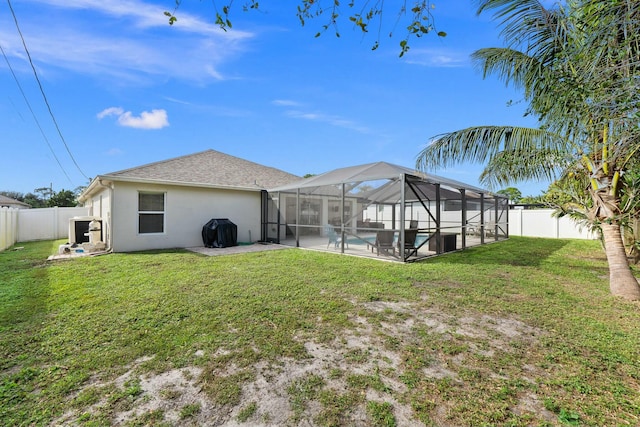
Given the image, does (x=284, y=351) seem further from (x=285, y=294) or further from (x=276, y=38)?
(x=276, y=38)

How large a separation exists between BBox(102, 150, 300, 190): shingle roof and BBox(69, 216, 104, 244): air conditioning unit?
2.75m

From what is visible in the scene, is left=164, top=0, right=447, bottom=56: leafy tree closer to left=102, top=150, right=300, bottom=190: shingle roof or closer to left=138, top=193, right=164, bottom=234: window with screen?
left=102, top=150, right=300, bottom=190: shingle roof

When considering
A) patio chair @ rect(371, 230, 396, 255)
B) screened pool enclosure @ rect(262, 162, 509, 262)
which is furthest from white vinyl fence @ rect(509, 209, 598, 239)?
patio chair @ rect(371, 230, 396, 255)

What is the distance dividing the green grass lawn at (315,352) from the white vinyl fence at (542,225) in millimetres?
11725

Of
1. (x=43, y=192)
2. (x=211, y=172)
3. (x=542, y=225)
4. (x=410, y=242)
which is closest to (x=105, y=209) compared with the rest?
(x=211, y=172)

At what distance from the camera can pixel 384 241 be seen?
8492mm

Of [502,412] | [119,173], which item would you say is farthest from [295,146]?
[502,412]

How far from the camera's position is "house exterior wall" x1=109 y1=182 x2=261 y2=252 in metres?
9.14

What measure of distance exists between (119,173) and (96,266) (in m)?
3.53

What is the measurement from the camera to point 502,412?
6.54 feet

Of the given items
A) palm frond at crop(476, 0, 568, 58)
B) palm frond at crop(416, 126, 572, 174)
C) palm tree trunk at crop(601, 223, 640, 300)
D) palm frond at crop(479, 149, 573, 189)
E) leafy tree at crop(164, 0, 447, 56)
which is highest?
palm frond at crop(476, 0, 568, 58)

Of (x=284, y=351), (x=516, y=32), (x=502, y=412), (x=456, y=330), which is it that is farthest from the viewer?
(x=516, y=32)

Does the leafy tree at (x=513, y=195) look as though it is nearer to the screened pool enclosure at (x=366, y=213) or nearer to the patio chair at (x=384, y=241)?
the screened pool enclosure at (x=366, y=213)

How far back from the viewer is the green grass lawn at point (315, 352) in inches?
79.7
